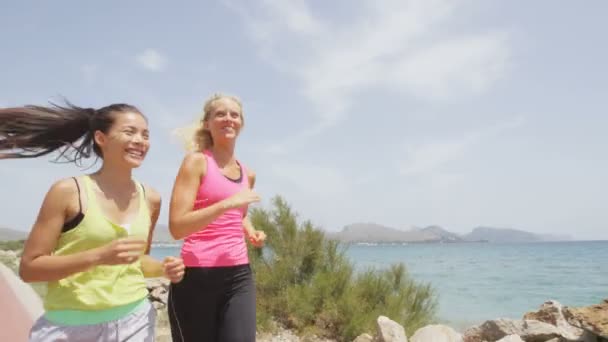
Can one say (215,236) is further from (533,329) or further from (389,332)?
(533,329)

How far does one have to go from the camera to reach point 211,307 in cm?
252

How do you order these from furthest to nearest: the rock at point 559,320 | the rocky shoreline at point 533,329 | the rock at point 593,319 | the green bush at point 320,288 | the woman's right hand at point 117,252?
the green bush at point 320,288, the rock at point 559,320, the rocky shoreline at point 533,329, the rock at point 593,319, the woman's right hand at point 117,252

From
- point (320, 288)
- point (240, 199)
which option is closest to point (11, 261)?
point (320, 288)

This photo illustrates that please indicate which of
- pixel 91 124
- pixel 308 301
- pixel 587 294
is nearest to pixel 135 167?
pixel 91 124

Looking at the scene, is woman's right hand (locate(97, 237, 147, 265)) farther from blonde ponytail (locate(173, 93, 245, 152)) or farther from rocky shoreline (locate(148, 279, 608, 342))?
rocky shoreline (locate(148, 279, 608, 342))

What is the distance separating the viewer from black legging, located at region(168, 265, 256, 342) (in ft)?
8.24

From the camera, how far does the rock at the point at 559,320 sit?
5773mm

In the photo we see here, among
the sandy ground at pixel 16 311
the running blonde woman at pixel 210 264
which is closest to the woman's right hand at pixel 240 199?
the running blonde woman at pixel 210 264

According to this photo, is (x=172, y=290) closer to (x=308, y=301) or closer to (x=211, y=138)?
(x=211, y=138)

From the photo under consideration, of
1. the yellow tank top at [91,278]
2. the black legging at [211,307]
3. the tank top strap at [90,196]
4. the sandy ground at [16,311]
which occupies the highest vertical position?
the tank top strap at [90,196]

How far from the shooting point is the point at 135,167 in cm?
200

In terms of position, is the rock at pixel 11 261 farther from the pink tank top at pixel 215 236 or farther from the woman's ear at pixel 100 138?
Result: the woman's ear at pixel 100 138

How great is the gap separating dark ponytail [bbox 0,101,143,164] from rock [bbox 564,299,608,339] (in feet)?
18.1

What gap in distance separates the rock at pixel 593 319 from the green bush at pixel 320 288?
2328 millimetres
